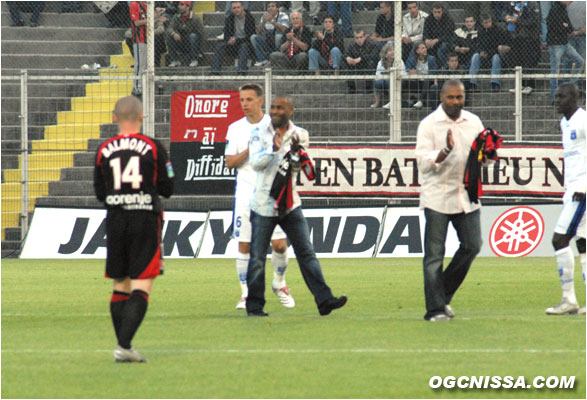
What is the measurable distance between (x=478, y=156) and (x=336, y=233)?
33.0 ft

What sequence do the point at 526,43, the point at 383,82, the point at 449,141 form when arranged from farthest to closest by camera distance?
the point at 526,43 → the point at 383,82 → the point at 449,141

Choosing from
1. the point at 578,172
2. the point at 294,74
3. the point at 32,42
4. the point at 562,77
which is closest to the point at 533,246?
the point at 562,77

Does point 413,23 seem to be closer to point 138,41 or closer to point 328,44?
point 328,44

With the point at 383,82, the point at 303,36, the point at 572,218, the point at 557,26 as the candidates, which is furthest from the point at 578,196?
the point at 303,36

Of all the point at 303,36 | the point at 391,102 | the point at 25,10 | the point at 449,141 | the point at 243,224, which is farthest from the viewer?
the point at 25,10

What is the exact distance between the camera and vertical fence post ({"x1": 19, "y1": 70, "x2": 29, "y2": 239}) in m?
21.5

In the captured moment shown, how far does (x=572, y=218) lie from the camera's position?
11.2 meters

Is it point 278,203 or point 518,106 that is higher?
point 518,106

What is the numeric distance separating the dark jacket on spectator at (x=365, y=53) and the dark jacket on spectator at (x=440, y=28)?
1.01 meters

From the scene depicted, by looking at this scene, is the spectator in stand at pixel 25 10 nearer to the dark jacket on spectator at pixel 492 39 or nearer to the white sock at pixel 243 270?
the dark jacket on spectator at pixel 492 39

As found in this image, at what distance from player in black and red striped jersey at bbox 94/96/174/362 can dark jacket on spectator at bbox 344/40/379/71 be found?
14195 mm

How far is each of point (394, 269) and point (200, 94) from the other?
5651mm

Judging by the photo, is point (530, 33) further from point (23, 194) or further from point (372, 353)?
point (372, 353)

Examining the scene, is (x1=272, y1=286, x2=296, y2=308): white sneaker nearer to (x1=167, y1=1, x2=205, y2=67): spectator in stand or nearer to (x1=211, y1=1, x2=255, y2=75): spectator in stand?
(x1=211, y1=1, x2=255, y2=75): spectator in stand
